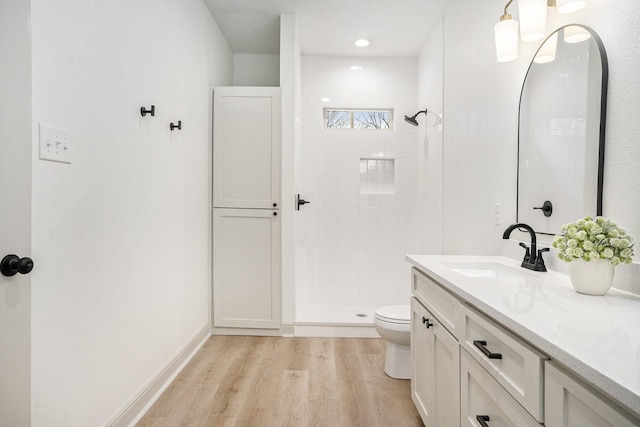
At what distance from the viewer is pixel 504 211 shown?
6.45ft

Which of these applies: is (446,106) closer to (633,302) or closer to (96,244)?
(633,302)

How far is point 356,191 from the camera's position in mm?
3732

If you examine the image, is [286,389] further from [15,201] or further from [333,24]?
[333,24]

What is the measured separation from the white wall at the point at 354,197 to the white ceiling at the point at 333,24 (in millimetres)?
238

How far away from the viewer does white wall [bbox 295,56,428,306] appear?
3.72 m

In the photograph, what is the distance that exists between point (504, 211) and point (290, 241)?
167cm

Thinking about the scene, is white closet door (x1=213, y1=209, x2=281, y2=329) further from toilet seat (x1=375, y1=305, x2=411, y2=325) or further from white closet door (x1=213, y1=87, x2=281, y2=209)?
toilet seat (x1=375, y1=305, x2=411, y2=325)

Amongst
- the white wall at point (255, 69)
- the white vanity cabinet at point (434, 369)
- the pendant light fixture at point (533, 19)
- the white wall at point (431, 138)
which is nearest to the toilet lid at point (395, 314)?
the white vanity cabinet at point (434, 369)

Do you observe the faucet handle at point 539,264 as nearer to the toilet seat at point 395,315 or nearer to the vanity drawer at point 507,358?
the vanity drawer at point 507,358

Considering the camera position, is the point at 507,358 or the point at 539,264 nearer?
the point at 507,358

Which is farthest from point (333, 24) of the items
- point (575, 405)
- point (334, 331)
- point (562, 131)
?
point (575, 405)

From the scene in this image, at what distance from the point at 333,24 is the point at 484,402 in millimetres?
2981

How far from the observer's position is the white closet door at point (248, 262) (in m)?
3.09

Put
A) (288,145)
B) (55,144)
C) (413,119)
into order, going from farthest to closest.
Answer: (413,119), (288,145), (55,144)
